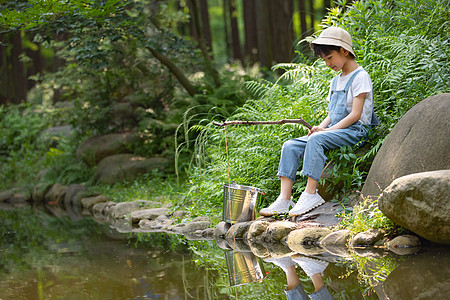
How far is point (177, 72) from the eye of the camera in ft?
33.7

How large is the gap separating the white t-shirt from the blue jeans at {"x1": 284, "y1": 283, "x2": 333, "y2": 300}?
247 centimetres

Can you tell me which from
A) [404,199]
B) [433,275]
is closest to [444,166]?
[404,199]

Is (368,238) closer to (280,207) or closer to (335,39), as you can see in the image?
(280,207)

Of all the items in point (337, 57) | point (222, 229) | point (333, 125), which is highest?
point (337, 57)

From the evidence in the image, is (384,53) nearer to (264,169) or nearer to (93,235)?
(264,169)

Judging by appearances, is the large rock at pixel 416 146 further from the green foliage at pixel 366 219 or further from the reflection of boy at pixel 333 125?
the reflection of boy at pixel 333 125

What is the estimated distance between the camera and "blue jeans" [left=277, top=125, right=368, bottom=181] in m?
5.18

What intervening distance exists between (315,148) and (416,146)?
3.05 feet

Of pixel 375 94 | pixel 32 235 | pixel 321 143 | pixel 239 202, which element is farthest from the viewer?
pixel 32 235

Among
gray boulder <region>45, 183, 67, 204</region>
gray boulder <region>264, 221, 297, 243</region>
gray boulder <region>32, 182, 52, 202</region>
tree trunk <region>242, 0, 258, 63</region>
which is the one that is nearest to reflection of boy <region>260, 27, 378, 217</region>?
gray boulder <region>264, 221, 297, 243</region>

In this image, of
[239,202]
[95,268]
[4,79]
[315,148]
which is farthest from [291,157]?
[4,79]

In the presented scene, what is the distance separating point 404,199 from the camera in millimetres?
4105

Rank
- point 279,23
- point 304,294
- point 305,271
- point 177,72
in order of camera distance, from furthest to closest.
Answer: point 279,23
point 177,72
point 305,271
point 304,294

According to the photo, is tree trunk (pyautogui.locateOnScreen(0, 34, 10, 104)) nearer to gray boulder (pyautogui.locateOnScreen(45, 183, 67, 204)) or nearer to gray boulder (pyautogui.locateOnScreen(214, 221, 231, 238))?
gray boulder (pyautogui.locateOnScreen(45, 183, 67, 204))
